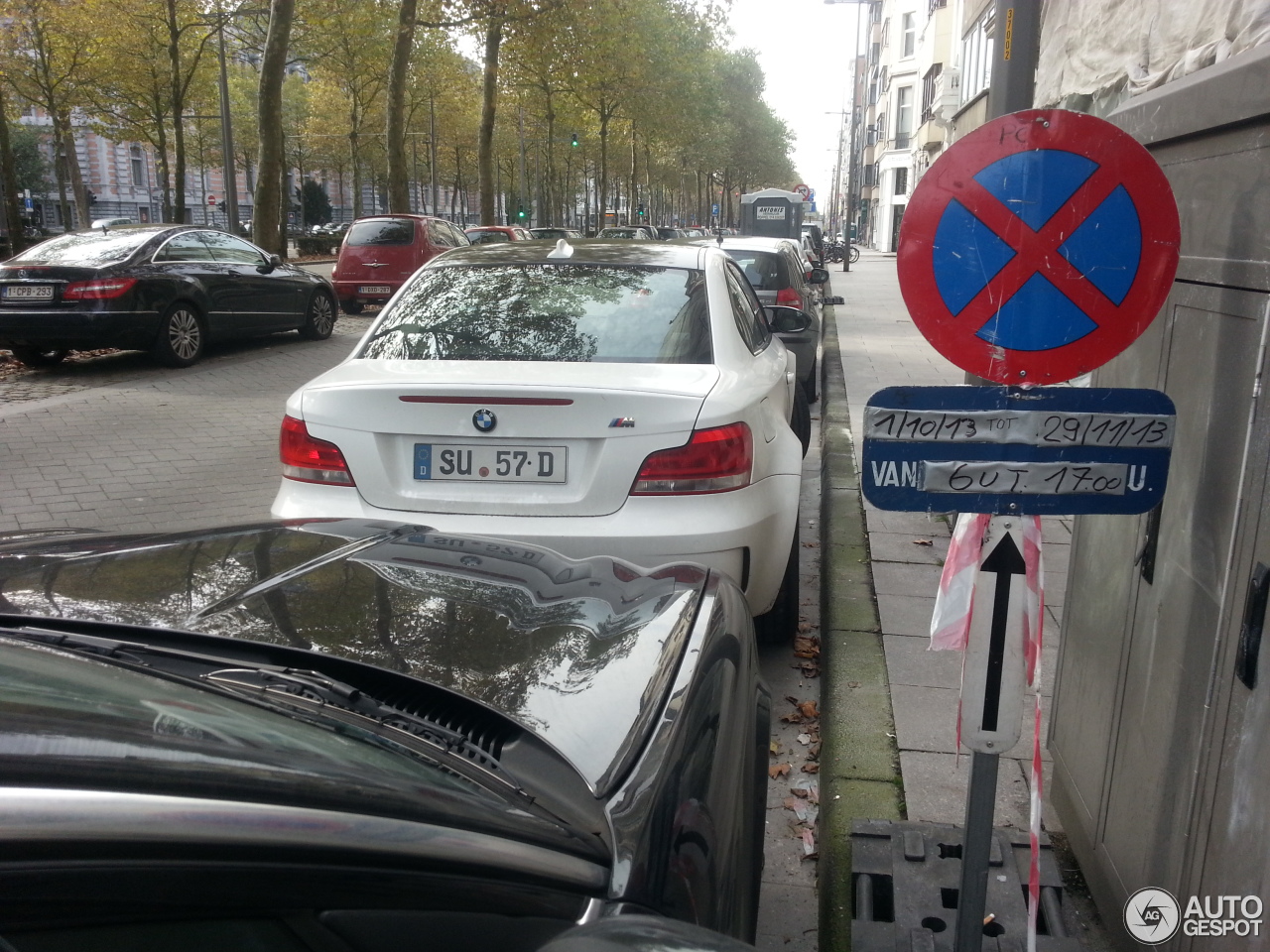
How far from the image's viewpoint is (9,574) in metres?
2.24

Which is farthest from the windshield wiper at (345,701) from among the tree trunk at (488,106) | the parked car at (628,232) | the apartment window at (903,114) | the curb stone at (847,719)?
the apartment window at (903,114)

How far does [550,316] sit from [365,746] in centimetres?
314

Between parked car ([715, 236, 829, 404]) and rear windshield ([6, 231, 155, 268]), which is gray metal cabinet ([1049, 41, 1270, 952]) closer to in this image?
parked car ([715, 236, 829, 404])

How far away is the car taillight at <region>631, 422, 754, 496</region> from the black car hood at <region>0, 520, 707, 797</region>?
0.98 m

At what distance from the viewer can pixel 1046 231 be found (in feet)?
6.91

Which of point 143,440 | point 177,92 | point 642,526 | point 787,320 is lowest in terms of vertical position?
point 143,440

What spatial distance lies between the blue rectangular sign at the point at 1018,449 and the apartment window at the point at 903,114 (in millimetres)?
59670

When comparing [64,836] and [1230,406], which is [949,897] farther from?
[64,836]

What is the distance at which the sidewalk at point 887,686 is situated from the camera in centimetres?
330

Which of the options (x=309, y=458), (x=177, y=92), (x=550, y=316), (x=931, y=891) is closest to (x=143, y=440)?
(x=309, y=458)

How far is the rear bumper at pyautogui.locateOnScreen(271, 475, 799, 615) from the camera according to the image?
3.85 m

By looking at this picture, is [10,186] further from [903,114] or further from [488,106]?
[903,114]

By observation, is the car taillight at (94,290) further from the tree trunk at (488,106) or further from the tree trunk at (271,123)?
the tree trunk at (488,106)

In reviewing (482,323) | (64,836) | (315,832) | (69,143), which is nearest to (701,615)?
(315,832)
